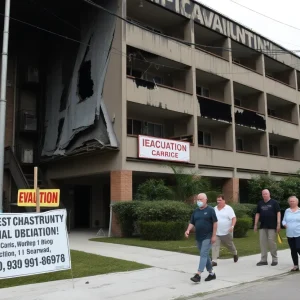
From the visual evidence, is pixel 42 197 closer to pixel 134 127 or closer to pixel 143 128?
pixel 134 127

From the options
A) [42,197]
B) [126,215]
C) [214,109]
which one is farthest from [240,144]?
[42,197]

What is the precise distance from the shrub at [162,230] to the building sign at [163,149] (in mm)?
3998

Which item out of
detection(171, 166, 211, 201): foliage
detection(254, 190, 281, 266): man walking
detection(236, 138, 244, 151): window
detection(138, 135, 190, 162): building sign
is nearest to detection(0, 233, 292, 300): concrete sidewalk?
detection(254, 190, 281, 266): man walking

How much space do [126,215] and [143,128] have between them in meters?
6.47

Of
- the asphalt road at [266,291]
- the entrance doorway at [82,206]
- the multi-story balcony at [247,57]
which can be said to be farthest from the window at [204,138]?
the asphalt road at [266,291]

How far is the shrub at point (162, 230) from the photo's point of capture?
642 inches

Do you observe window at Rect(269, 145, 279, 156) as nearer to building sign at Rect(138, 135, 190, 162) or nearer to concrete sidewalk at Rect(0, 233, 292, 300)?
building sign at Rect(138, 135, 190, 162)

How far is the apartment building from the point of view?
19.9 metres

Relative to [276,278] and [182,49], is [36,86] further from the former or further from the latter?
[276,278]

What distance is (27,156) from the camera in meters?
23.5

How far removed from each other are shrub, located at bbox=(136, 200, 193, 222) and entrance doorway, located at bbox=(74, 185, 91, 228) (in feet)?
29.0

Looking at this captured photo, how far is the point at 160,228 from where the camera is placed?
16.3m

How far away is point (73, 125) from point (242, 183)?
42.8ft

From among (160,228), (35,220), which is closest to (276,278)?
(35,220)
